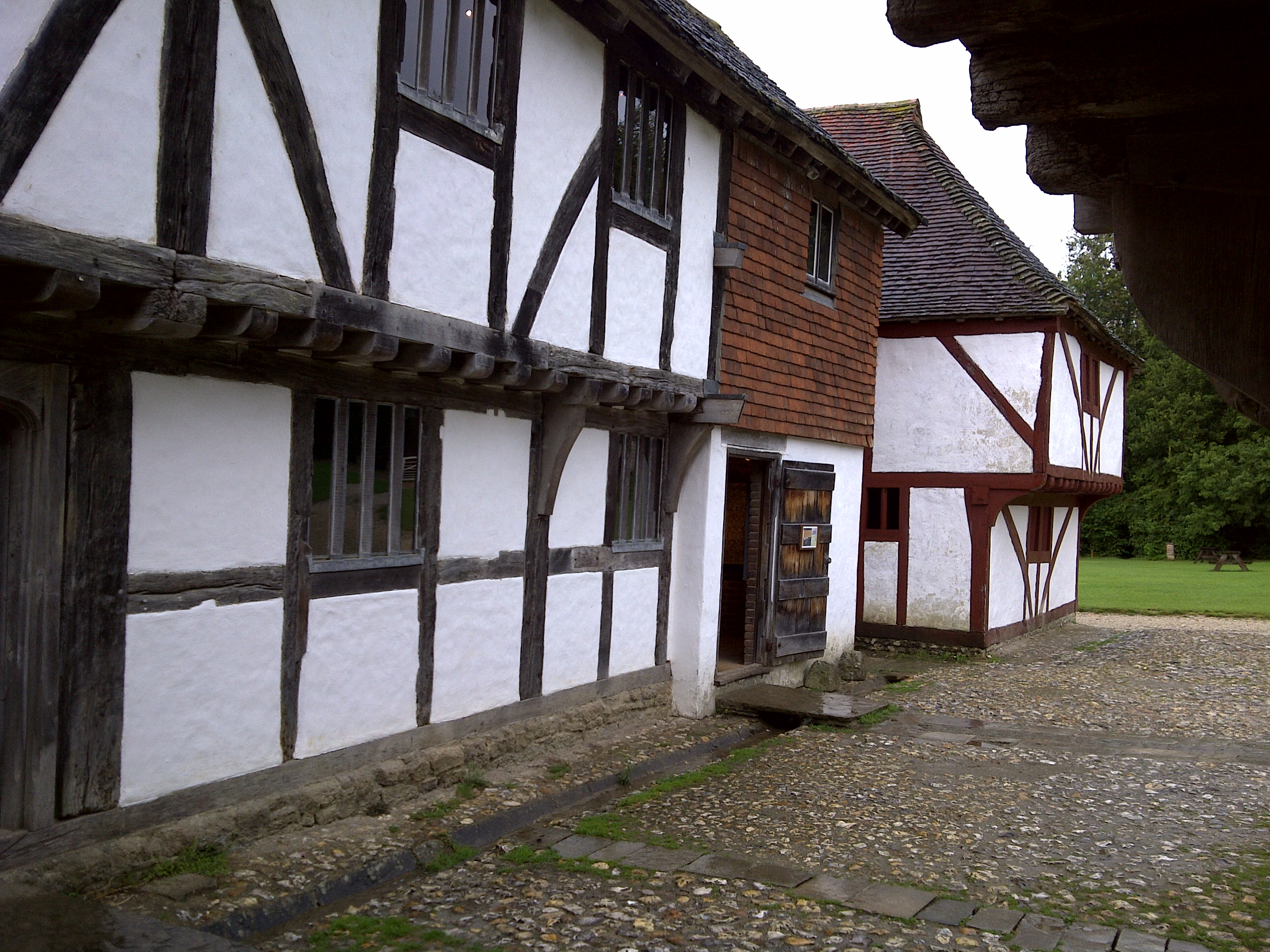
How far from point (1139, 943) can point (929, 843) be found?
5.37 feet

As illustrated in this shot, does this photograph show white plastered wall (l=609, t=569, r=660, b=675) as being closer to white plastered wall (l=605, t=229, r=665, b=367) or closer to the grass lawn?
white plastered wall (l=605, t=229, r=665, b=367)

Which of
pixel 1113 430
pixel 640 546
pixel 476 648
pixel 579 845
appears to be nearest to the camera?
pixel 579 845

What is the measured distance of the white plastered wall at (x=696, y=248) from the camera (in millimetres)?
9406

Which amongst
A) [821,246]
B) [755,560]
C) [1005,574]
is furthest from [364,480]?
[1005,574]

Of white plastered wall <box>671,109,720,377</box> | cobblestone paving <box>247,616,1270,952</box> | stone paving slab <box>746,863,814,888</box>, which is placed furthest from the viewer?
white plastered wall <box>671,109,720,377</box>

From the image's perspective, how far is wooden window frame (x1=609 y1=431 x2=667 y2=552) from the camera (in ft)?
29.7

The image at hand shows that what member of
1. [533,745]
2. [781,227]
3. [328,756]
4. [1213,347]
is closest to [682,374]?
[781,227]

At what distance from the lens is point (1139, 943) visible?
4.90 meters

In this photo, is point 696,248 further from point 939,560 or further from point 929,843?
point 939,560

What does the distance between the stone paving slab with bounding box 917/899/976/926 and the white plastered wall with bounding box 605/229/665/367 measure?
463 centimetres

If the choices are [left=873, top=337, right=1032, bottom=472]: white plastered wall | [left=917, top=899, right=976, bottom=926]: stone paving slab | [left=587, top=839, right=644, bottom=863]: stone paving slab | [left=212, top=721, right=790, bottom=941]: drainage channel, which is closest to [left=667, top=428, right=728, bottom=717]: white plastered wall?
[left=212, top=721, right=790, bottom=941]: drainage channel

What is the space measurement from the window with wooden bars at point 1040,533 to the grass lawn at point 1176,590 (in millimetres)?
5446

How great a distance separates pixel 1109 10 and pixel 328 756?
18.1 feet

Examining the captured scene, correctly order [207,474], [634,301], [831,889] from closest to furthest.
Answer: [207,474], [831,889], [634,301]
